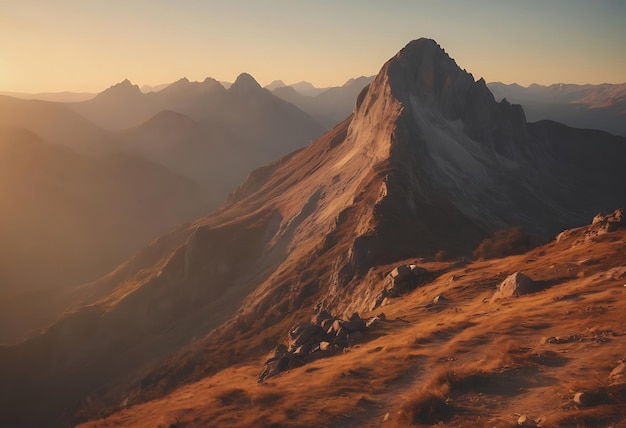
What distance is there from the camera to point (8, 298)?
12069cm

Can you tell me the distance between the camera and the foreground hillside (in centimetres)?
1405

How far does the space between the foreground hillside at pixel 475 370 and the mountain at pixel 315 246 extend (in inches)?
21.0

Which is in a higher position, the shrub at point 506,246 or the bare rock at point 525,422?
the bare rock at point 525,422

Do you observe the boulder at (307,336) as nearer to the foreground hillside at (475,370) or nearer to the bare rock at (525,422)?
the foreground hillside at (475,370)

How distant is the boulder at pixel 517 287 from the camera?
26.1 metres

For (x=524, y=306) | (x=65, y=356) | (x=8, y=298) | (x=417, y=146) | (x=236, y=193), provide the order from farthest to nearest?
(x=236, y=193)
(x=8, y=298)
(x=417, y=146)
(x=65, y=356)
(x=524, y=306)

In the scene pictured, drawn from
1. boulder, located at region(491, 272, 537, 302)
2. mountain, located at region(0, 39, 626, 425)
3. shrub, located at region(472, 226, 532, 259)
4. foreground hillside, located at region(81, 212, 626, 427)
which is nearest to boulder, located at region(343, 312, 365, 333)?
foreground hillside, located at region(81, 212, 626, 427)

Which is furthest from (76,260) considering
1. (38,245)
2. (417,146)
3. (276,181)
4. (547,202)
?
(547,202)

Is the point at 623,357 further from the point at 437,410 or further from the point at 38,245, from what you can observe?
the point at 38,245

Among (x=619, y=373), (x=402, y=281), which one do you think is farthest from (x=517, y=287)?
(x=619, y=373)

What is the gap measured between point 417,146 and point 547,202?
147ft

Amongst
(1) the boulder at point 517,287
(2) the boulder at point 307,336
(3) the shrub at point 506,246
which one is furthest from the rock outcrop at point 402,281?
(1) the boulder at point 517,287

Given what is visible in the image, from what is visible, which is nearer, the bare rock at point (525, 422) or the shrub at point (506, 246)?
the bare rock at point (525, 422)

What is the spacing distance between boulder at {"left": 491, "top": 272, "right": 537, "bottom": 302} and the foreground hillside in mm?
636
